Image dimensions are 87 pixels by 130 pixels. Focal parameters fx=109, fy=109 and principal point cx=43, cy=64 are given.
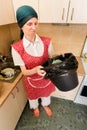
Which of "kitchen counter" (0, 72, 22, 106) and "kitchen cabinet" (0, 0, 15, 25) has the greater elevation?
"kitchen cabinet" (0, 0, 15, 25)

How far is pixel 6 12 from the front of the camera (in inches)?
46.3

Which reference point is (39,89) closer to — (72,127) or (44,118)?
(44,118)

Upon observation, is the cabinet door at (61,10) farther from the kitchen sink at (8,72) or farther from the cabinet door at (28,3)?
the kitchen sink at (8,72)

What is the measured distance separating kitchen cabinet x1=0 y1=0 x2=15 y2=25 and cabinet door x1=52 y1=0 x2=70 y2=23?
19.0 inches

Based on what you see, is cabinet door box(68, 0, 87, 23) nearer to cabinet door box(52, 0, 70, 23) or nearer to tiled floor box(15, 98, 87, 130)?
cabinet door box(52, 0, 70, 23)

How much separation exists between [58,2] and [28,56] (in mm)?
627

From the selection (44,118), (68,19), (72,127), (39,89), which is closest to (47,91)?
(39,89)

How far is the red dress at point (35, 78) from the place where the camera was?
39.9 inches

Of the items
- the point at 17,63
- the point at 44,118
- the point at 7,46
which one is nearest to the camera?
the point at 17,63

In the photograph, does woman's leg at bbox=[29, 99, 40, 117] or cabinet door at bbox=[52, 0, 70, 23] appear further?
woman's leg at bbox=[29, 99, 40, 117]

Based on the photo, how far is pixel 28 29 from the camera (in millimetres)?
893

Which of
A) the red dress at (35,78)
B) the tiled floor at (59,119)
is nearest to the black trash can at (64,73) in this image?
the red dress at (35,78)

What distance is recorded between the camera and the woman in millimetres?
864

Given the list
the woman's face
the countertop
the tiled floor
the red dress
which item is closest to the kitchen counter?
the countertop
